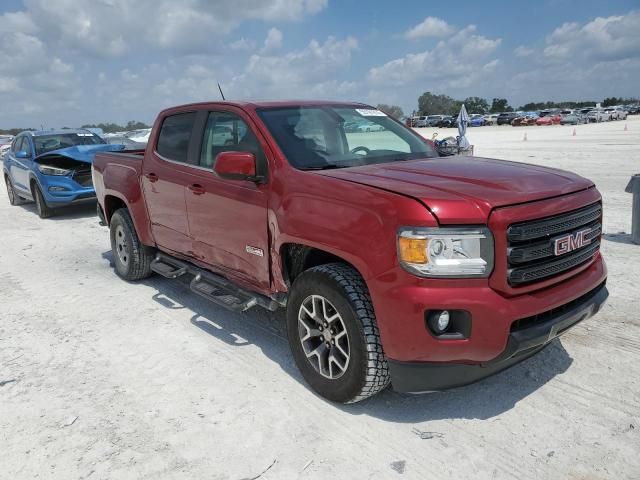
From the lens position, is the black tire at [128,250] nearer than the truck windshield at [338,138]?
No

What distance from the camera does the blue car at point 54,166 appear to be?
10.2 m

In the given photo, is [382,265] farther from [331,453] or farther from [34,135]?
[34,135]

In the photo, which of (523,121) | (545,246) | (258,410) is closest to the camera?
(545,246)

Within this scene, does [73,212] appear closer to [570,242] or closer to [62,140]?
[62,140]

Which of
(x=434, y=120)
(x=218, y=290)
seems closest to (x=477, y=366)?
(x=218, y=290)

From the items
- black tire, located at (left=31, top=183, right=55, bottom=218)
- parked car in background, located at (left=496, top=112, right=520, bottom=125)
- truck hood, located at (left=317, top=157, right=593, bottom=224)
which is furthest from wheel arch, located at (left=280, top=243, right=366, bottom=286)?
parked car in background, located at (left=496, top=112, right=520, bottom=125)

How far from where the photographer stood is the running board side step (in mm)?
3953

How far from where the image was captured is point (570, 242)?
122 inches

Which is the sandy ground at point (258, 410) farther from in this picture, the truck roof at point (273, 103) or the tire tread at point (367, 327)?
the truck roof at point (273, 103)

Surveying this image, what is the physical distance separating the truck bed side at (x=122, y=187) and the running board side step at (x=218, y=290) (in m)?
0.50

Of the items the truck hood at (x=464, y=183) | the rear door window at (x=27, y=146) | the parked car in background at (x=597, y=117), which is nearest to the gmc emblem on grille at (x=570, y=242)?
the truck hood at (x=464, y=183)

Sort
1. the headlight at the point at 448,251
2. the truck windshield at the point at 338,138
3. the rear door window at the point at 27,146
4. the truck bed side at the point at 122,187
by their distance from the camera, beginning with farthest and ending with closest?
the rear door window at the point at 27,146 → the truck bed side at the point at 122,187 → the truck windshield at the point at 338,138 → the headlight at the point at 448,251

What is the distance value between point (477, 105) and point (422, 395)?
108067 mm

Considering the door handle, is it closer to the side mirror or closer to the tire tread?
the side mirror
